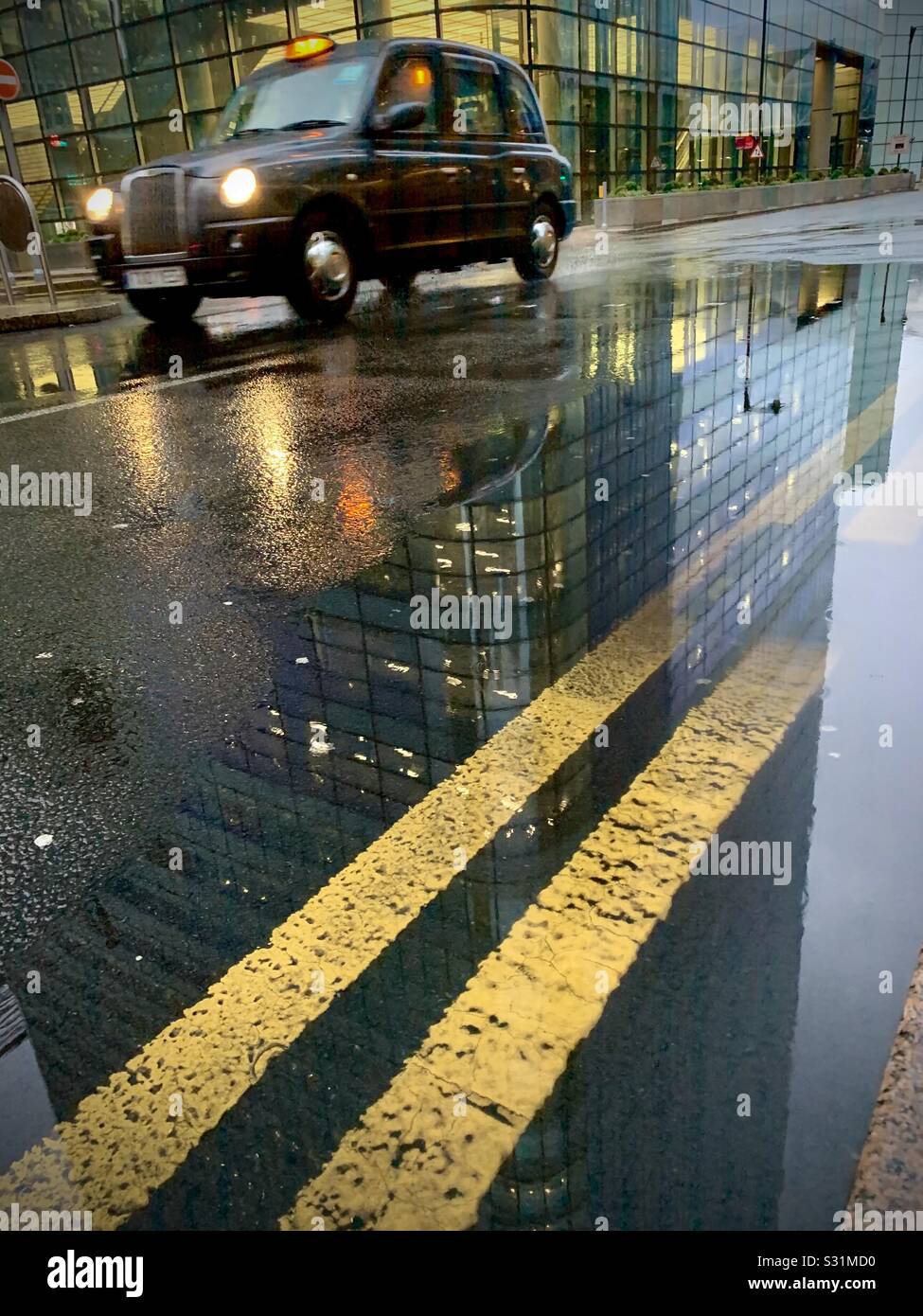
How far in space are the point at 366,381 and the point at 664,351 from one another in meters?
2.28

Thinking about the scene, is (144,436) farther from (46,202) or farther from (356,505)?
(46,202)

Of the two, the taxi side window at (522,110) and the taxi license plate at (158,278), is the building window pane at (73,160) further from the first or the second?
the taxi license plate at (158,278)

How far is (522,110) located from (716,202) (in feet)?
62.5

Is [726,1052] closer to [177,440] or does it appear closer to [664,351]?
[177,440]

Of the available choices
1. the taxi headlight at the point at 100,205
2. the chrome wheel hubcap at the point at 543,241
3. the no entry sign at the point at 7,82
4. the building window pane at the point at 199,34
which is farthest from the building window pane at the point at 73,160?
the taxi headlight at the point at 100,205

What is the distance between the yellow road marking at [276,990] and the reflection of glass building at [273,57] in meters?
25.4

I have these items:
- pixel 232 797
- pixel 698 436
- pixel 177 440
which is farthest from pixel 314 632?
pixel 177 440

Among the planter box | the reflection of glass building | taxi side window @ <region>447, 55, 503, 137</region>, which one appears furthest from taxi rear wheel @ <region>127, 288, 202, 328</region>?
the reflection of glass building

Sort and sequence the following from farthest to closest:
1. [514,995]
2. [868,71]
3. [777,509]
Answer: [868,71] < [777,509] < [514,995]

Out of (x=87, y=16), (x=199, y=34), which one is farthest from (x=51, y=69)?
(x=199, y=34)

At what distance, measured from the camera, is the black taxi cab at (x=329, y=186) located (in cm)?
850

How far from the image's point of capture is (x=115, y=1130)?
4.68 ft

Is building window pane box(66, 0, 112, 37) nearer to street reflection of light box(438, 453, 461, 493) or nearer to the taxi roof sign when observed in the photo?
the taxi roof sign

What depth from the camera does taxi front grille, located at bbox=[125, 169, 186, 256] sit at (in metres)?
8.53
